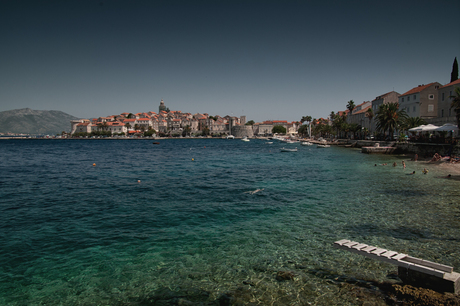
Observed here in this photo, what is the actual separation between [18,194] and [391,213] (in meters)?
21.2

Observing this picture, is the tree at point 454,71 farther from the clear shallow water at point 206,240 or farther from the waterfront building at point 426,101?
the clear shallow water at point 206,240

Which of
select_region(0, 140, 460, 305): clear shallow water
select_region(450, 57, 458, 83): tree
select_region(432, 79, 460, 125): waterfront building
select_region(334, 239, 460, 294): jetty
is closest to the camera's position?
select_region(334, 239, 460, 294): jetty

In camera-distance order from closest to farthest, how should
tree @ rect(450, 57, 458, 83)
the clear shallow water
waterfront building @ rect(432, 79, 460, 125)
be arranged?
the clear shallow water, waterfront building @ rect(432, 79, 460, 125), tree @ rect(450, 57, 458, 83)

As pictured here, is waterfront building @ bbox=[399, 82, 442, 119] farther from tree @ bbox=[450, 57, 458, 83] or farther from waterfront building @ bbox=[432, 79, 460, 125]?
tree @ bbox=[450, 57, 458, 83]

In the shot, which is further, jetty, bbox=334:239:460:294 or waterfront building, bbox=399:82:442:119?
waterfront building, bbox=399:82:442:119

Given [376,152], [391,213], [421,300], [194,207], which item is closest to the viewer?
[421,300]

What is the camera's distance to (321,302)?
5.79 m

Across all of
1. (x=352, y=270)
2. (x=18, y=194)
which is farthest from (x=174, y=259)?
(x=18, y=194)

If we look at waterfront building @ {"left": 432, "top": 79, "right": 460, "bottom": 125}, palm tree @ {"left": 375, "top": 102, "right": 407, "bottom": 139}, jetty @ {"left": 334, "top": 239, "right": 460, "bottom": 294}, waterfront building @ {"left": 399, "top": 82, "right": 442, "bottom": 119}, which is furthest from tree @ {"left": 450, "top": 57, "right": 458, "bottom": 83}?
jetty @ {"left": 334, "top": 239, "right": 460, "bottom": 294}

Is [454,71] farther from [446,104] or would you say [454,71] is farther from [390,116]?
[390,116]

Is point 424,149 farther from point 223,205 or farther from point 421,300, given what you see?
point 421,300

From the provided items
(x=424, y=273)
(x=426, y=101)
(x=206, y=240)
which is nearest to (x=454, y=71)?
(x=426, y=101)

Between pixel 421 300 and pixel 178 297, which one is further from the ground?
pixel 421 300

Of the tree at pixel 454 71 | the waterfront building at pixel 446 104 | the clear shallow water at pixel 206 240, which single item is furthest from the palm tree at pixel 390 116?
the clear shallow water at pixel 206 240
